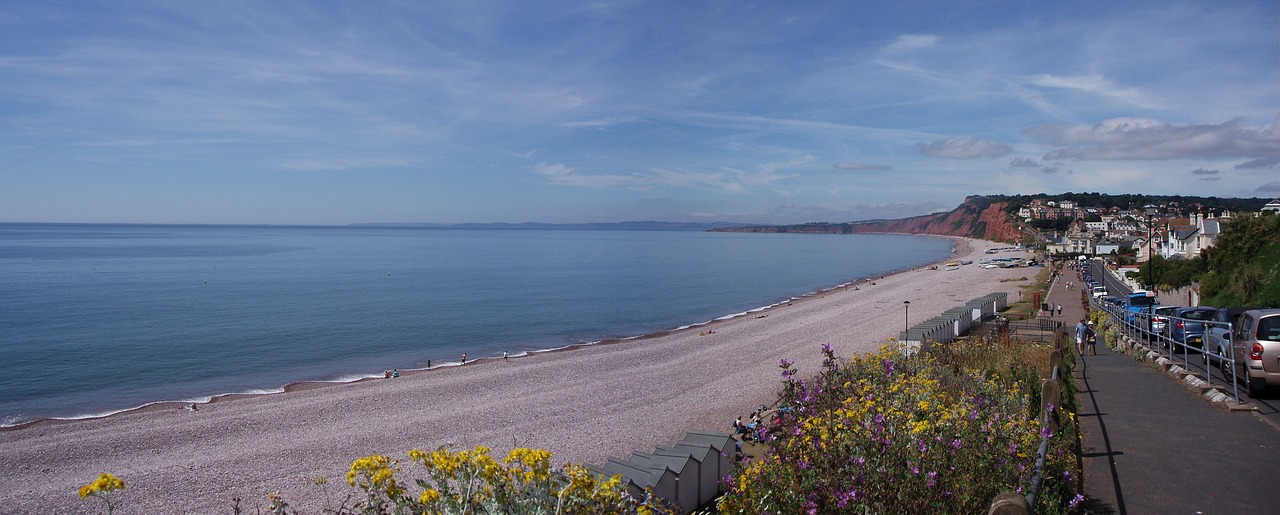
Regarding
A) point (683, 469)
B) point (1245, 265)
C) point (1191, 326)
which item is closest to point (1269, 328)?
point (1191, 326)

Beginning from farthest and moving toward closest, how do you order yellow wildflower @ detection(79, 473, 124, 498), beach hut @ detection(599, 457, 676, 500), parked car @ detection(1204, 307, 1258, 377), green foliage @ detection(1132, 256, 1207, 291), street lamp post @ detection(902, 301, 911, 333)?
green foliage @ detection(1132, 256, 1207, 291), street lamp post @ detection(902, 301, 911, 333), parked car @ detection(1204, 307, 1258, 377), beach hut @ detection(599, 457, 676, 500), yellow wildflower @ detection(79, 473, 124, 498)

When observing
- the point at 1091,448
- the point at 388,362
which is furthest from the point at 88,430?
the point at 1091,448

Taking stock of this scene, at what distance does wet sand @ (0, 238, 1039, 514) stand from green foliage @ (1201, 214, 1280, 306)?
39.2 feet

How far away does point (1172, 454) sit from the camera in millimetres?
6500

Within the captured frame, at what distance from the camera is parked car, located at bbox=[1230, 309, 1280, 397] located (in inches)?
352

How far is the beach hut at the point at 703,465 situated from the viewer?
→ 9.28 meters

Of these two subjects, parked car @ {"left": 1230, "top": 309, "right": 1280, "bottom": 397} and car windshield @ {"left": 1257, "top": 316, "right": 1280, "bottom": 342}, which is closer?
parked car @ {"left": 1230, "top": 309, "right": 1280, "bottom": 397}

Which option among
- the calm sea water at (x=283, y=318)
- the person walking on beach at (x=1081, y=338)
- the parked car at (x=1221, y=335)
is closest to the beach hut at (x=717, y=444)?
the parked car at (x=1221, y=335)

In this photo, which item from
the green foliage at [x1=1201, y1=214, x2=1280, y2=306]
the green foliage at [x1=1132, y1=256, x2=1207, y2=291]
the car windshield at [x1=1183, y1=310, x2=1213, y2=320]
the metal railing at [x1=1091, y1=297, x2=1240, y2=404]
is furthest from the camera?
the green foliage at [x1=1132, y1=256, x2=1207, y2=291]

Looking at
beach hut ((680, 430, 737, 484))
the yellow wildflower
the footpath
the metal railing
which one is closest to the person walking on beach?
the metal railing

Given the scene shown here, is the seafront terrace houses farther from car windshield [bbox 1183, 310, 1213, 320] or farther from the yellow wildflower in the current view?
the yellow wildflower

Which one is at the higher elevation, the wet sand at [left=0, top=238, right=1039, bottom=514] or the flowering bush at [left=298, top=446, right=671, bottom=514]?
the flowering bush at [left=298, top=446, right=671, bottom=514]

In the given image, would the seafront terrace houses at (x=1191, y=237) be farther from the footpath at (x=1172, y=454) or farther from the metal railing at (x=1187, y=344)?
the footpath at (x=1172, y=454)

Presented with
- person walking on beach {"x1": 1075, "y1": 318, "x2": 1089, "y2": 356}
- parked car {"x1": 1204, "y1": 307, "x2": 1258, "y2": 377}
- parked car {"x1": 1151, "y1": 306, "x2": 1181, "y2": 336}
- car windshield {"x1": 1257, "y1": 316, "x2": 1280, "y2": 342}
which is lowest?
person walking on beach {"x1": 1075, "y1": 318, "x2": 1089, "y2": 356}
